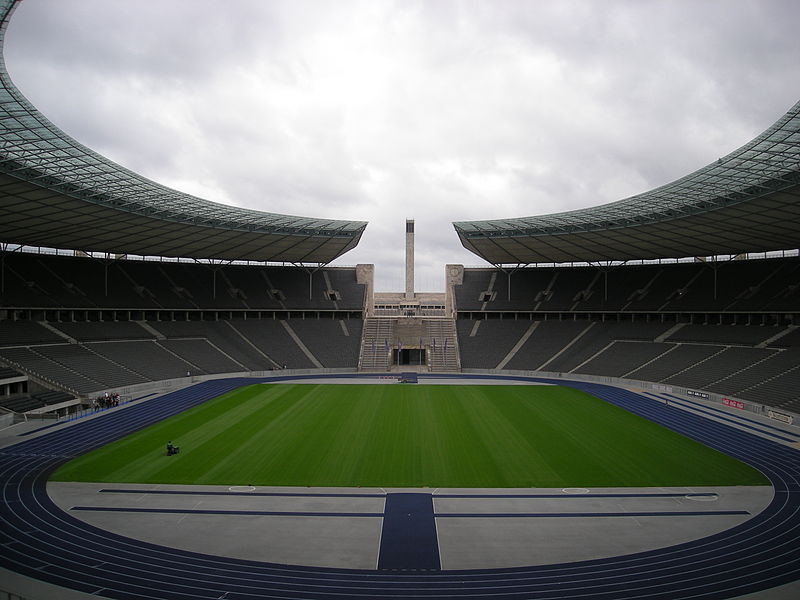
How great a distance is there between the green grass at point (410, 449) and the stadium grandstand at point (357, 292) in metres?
10.1

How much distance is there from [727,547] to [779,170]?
23.2m

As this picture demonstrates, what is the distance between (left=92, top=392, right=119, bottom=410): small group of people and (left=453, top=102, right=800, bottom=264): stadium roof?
35156mm

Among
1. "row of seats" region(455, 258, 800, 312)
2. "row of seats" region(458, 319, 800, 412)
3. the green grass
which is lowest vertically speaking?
the green grass

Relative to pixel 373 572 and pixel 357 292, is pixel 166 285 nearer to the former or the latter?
pixel 357 292

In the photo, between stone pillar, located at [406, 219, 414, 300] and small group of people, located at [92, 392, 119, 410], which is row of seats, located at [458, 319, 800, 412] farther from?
small group of people, located at [92, 392, 119, 410]

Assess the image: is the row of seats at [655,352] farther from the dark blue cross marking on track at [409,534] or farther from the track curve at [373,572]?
the dark blue cross marking on track at [409,534]

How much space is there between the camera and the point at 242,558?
45.0 ft

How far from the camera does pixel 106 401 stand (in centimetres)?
3450

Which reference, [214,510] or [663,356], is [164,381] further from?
[663,356]

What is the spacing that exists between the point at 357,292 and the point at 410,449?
43.9m

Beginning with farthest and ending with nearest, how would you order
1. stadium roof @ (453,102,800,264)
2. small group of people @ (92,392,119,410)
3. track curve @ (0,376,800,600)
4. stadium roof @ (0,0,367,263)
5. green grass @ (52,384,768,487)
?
small group of people @ (92,392,119,410)
stadium roof @ (453,102,800,264)
stadium roof @ (0,0,367,263)
green grass @ (52,384,768,487)
track curve @ (0,376,800,600)

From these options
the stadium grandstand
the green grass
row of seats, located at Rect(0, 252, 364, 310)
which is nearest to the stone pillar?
the stadium grandstand

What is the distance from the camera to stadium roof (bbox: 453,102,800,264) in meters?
28.5

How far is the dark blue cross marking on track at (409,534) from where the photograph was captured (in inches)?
534
